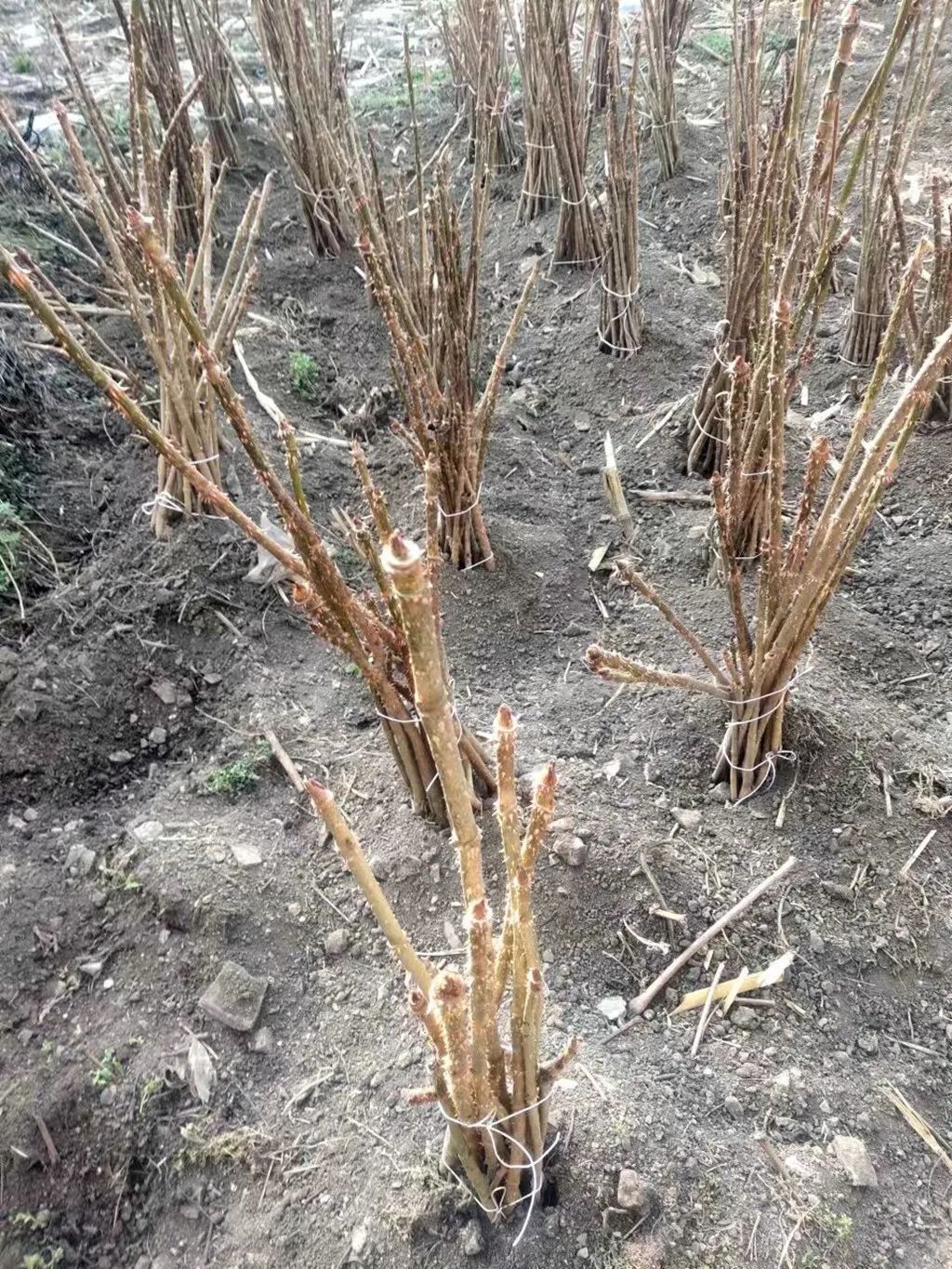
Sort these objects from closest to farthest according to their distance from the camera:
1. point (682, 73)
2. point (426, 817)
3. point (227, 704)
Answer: point (426, 817), point (227, 704), point (682, 73)

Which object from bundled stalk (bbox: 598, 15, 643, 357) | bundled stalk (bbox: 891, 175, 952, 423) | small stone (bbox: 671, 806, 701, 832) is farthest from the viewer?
bundled stalk (bbox: 598, 15, 643, 357)

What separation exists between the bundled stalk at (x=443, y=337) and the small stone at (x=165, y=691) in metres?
0.67

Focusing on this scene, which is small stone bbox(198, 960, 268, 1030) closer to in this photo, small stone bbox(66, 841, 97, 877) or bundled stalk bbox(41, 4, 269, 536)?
small stone bbox(66, 841, 97, 877)

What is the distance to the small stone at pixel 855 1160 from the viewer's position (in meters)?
1.18

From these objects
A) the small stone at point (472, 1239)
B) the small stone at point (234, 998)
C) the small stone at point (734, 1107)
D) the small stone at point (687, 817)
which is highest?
the small stone at point (687, 817)

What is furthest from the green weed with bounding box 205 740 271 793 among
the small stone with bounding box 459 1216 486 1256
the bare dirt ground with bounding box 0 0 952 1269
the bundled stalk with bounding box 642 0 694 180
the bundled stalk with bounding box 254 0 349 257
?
the bundled stalk with bounding box 642 0 694 180

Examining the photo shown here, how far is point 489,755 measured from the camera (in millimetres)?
1599

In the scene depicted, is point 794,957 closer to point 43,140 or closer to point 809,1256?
point 809,1256

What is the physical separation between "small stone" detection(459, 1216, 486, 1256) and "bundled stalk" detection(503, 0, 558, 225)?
2.86 meters

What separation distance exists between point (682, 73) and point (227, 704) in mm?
4002

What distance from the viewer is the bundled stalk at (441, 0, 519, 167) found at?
3.02 meters

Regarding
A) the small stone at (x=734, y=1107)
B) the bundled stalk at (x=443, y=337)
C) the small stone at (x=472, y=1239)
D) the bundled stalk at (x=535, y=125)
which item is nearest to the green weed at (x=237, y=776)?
the bundled stalk at (x=443, y=337)

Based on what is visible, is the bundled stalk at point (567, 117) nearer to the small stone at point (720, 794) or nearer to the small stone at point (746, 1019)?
the small stone at point (720, 794)

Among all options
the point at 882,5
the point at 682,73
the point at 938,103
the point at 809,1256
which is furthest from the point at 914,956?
the point at 882,5
